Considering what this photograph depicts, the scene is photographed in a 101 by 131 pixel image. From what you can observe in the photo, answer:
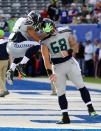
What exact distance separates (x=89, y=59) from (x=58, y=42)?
13917 millimetres

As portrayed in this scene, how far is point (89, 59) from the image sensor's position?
2203cm

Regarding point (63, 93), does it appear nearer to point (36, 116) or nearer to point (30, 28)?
point (36, 116)

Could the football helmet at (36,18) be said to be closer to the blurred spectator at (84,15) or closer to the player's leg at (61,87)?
the player's leg at (61,87)

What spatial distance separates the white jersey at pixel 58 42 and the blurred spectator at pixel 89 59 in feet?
43.9

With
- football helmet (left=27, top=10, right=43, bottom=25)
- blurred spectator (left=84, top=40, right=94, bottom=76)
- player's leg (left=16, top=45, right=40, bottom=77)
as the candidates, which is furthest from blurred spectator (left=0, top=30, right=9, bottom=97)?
blurred spectator (left=84, top=40, right=94, bottom=76)

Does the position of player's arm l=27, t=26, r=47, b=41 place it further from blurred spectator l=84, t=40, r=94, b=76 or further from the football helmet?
blurred spectator l=84, t=40, r=94, b=76

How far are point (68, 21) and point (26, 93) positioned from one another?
1023cm

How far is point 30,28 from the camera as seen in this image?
987cm

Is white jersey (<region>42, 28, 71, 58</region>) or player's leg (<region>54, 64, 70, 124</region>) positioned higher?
white jersey (<region>42, 28, 71, 58</region>)

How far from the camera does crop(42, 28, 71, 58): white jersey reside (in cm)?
822

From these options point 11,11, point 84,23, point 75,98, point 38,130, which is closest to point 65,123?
point 38,130

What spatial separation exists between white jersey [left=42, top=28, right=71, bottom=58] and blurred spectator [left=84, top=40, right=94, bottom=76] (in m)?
13.4

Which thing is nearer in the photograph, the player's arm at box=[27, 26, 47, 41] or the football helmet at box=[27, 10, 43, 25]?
the football helmet at box=[27, 10, 43, 25]

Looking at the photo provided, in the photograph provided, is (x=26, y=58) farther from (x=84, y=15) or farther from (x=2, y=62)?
(x=84, y=15)
